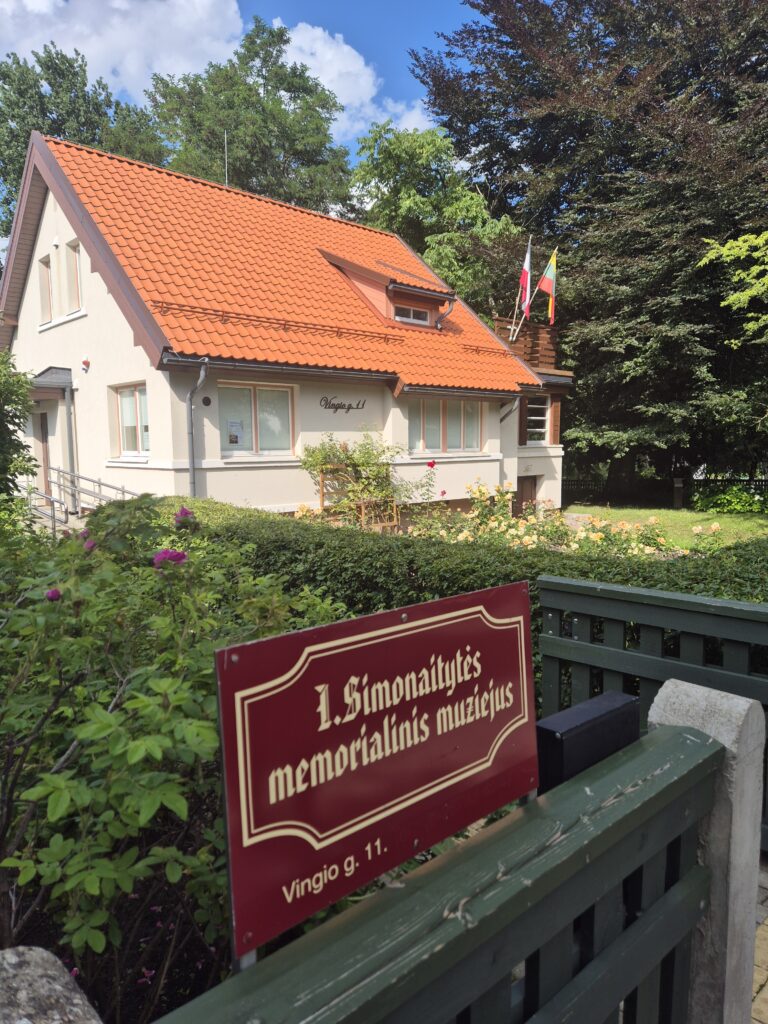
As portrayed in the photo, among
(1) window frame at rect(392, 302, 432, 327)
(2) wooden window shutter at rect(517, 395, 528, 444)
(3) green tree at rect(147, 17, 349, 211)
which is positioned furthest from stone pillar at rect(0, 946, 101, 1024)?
(3) green tree at rect(147, 17, 349, 211)

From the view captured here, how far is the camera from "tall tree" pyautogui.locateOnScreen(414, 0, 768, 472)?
2150cm

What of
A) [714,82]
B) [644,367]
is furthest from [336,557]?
[714,82]

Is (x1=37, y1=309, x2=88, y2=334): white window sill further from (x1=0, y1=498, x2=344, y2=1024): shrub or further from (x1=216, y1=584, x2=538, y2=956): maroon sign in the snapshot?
(x1=216, y1=584, x2=538, y2=956): maroon sign

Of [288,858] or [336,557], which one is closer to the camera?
[288,858]

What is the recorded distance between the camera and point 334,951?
1006 millimetres

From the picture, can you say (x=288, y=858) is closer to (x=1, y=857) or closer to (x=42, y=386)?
(x=1, y=857)

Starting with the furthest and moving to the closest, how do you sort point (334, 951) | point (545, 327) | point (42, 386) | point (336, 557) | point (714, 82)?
1. point (714, 82)
2. point (545, 327)
3. point (42, 386)
4. point (336, 557)
5. point (334, 951)

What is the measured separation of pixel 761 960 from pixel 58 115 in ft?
164

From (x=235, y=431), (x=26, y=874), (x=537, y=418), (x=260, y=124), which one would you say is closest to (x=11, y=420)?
(x=235, y=431)

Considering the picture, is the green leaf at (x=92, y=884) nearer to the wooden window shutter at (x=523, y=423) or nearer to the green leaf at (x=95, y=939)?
the green leaf at (x=95, y=939)

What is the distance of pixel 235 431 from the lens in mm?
13359

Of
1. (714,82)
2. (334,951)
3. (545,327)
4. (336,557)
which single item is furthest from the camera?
(714,82)

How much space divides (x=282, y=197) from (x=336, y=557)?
117 feet

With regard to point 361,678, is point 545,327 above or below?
above
